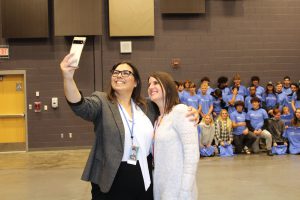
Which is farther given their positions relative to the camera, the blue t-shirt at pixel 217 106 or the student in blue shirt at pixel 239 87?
the student in blue shirt at pixel 239 87

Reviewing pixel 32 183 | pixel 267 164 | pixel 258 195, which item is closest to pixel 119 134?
pixel 258 195

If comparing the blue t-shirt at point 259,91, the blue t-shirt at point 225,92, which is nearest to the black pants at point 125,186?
the blue t-shirt at point 225,92

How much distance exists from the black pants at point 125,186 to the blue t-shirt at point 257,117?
25.4 feet

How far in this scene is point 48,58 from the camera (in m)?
11.0

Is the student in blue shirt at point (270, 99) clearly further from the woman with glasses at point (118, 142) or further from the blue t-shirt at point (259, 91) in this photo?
the woman with glasses at point (118, 142)

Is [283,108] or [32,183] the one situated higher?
[283,108]

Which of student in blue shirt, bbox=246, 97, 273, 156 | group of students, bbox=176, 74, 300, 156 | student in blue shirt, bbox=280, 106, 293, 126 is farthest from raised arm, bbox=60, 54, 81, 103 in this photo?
student in blue shirt, bbox=280, 106, 293, 126

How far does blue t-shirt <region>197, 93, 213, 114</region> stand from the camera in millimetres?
10312

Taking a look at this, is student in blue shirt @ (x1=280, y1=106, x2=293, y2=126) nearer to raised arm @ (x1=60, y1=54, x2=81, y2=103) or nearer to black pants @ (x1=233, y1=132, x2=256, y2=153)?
black pants @ (x1=233, y1=132, x2=256, y2=153)

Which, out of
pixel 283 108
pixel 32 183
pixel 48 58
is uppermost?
pixel 48 58

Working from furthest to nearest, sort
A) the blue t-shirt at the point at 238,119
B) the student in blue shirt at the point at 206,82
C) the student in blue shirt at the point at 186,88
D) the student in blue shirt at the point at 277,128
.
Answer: the student in blue shirt at the point at 206,82, the student in blue shirt at the point at 186,88, the blue t-shirt at the point at 238,119, the student in blue shirt at the point at 277,128

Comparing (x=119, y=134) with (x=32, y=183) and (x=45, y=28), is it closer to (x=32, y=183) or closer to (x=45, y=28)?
(x=32, y=183)

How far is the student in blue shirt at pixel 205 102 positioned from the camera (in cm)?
1027

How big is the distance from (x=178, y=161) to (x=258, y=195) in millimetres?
3826
